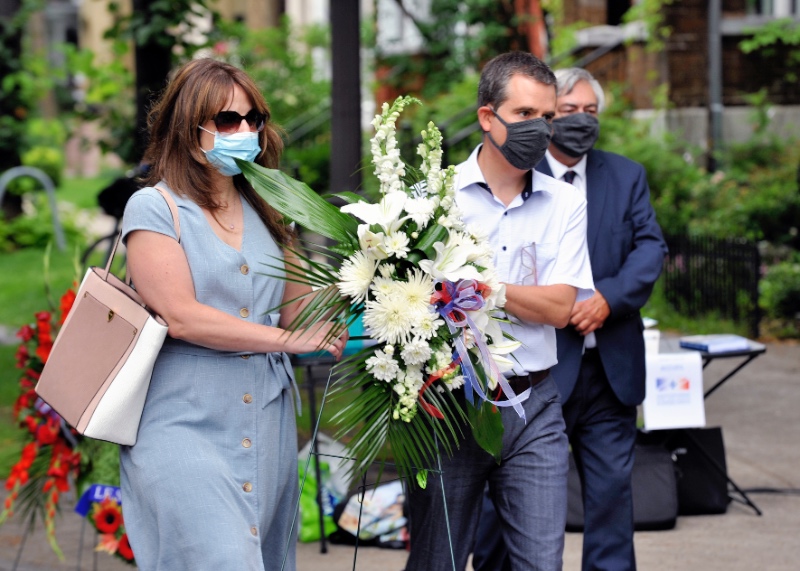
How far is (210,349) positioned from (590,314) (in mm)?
1558

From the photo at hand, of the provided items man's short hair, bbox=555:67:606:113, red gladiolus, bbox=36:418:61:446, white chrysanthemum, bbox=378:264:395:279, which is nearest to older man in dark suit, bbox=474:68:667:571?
man's short hair, bbox=555:67:606:113

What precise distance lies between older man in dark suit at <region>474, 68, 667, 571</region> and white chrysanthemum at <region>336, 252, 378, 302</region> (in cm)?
133

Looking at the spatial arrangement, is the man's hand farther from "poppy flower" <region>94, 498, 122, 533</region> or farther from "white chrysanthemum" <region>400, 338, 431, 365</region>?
"poppy flower" <region>94, 498, 122, 533</region>

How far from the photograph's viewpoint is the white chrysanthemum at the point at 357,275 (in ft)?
9.56

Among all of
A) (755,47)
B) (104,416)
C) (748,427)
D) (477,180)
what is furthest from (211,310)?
(755,47)

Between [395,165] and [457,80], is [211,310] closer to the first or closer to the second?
[395,165]

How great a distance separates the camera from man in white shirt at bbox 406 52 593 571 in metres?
3.40

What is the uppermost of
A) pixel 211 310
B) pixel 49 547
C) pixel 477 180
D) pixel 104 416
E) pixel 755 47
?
pixel 755 47

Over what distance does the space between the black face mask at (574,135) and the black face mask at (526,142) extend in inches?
32.9

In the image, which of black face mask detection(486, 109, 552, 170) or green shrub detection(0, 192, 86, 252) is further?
green shrub detection(0, 192, 86, 252)

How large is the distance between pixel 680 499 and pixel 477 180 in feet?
9.00

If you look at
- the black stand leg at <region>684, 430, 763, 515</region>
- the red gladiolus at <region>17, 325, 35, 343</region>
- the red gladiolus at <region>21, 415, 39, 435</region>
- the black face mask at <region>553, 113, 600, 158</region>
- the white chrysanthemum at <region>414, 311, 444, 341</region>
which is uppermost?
the black face mask at <region>553, 113, 600, 158</region>

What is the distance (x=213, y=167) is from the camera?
10.3ft

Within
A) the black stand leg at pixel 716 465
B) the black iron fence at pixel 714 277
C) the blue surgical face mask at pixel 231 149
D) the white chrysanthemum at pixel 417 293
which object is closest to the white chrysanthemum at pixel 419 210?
the white chrysanthemum at pixel 417 293
